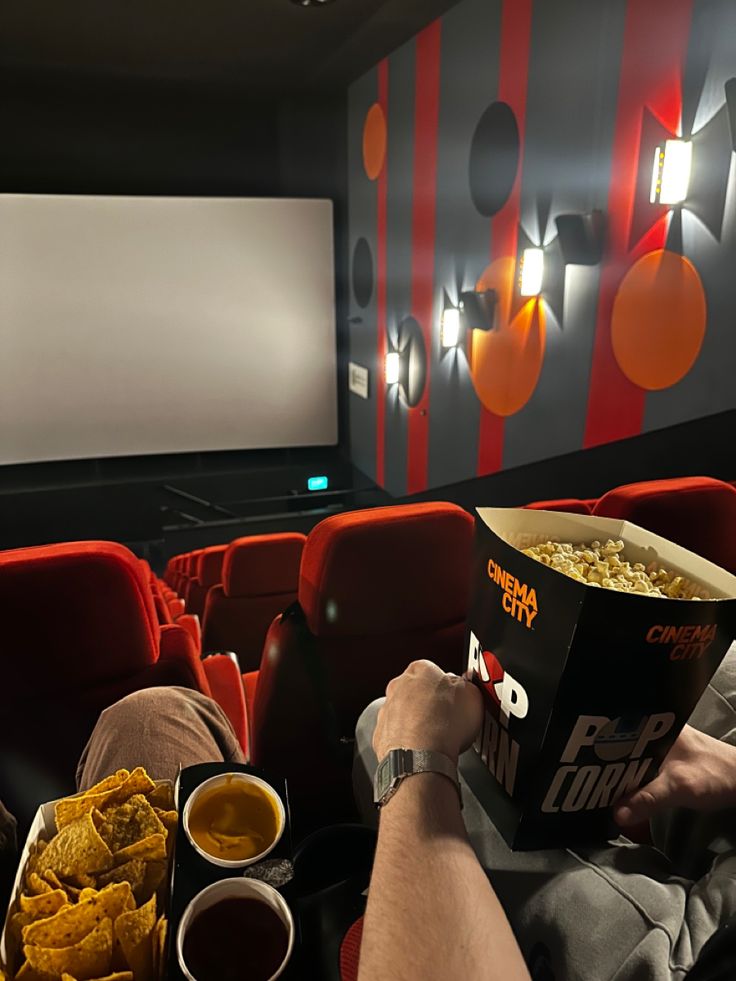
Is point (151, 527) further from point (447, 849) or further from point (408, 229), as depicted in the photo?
point (447, 849)

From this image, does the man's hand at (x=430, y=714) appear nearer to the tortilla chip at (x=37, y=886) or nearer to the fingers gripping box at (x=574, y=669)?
the fingers gripping box at (x=574, y=669)

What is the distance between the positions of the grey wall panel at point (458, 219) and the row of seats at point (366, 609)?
11.1ft

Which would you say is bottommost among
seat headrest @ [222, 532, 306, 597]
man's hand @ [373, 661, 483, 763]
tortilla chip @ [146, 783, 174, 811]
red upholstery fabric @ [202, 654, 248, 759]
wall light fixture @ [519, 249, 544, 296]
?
red upholstery fabric @ [202, 654, 248, 759]

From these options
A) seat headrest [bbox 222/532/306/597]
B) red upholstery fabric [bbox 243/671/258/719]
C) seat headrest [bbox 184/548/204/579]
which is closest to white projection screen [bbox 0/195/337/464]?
seat headrest [bbox 184/548/204/579]

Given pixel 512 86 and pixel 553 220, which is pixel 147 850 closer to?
pixel 553 220

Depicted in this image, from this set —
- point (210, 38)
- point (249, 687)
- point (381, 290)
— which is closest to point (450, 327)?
point (381, 290)

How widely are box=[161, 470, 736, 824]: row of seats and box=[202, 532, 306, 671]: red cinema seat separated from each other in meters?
0.97

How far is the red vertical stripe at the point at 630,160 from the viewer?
2.89m

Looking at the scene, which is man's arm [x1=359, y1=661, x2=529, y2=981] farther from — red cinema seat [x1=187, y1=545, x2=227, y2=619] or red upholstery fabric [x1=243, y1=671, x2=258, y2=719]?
red cinema seat [x1=187, y1=545, x2=227, y2=619]

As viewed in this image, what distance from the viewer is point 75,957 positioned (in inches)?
20.0

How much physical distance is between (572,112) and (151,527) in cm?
536

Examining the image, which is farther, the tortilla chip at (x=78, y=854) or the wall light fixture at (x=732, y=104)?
the wall light fixture at (x=732, y=104)

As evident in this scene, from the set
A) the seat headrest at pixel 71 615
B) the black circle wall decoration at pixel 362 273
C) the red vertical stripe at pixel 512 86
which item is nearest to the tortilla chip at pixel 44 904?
the seat headrest at pixel 71 615

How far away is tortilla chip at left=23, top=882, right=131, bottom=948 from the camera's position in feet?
1.69
